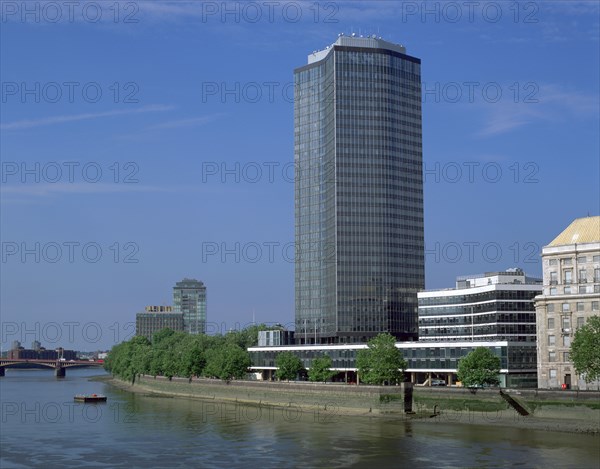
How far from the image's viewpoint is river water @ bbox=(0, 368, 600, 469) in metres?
105

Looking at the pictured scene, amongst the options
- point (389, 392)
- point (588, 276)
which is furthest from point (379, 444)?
point (588, 276)

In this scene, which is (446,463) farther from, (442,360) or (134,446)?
(442,360)

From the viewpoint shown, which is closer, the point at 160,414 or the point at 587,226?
the point at 587,226

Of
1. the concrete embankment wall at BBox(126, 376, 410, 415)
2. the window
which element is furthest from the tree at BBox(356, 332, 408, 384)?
the window

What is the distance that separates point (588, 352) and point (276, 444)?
5193 centimetres

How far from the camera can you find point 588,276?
15888 cm

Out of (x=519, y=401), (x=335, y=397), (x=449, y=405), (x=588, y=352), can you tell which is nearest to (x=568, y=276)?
(x=588, y=352)

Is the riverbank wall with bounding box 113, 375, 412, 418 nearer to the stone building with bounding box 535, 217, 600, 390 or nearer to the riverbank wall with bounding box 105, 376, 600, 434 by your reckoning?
the riverbank wall with bounding box 105, 376, 600, 434

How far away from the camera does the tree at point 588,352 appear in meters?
139

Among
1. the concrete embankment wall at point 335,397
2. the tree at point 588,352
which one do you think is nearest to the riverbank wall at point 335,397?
the concrete embankment wall at point 335,397

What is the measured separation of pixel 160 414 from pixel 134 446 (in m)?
56.0

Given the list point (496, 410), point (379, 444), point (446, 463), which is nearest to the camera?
point (446, 463)

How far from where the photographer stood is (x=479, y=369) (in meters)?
164

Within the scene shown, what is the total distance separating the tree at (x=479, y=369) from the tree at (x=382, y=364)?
15104mm
